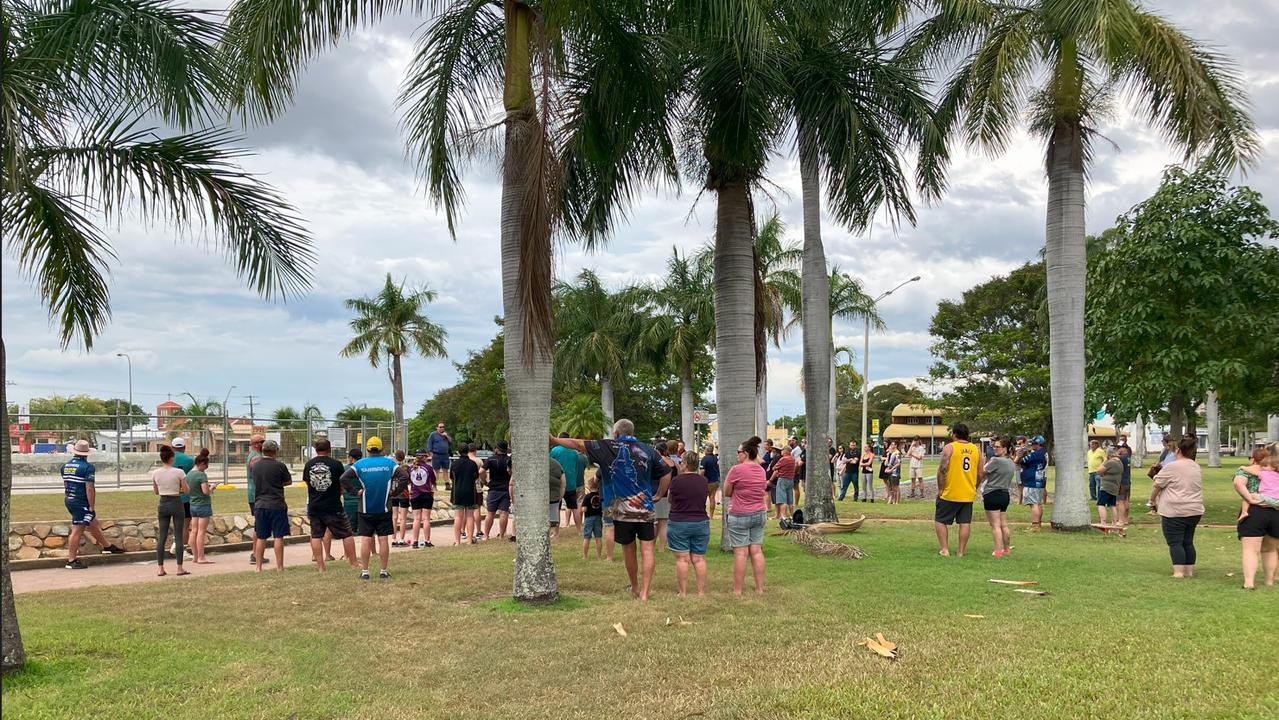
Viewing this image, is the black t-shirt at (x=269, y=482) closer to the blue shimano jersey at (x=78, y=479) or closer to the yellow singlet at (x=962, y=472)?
the blue shimano jersey at (x=78, y=479)

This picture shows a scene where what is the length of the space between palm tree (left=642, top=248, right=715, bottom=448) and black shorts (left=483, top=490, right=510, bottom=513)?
22482 millimetres

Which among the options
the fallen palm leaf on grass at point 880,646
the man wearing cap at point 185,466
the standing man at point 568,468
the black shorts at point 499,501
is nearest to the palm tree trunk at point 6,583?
the fallen palm leaf on grass at point 880,646

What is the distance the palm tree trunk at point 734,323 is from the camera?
12867 mm

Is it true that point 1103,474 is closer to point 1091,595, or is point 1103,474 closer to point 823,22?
point 1091,595

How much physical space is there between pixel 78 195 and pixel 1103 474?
15941 mm

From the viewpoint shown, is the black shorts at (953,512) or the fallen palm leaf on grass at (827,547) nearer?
the black shorts at (953,512)

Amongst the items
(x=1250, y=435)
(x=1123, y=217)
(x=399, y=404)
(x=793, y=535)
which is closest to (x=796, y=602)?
(x=793, y=535)

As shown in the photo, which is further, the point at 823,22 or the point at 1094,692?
the point at 823,22

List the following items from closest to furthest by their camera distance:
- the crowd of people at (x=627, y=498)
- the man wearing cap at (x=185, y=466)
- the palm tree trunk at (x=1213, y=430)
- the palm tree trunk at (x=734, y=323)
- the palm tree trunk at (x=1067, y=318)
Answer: the crowd of people at (x=627, y=498), the palm tree trunk at (x=734, y=323), the man wearing cap at (x=185, y=466), the palm tree trunk at (x=1067, y=318), the palm tree trunk at (x=1213, y=430)

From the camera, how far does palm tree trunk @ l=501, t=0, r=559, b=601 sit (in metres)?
8.63

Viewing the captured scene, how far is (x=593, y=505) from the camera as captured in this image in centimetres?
1234

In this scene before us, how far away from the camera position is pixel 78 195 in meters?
6.59

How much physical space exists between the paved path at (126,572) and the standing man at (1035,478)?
10936 millimetres

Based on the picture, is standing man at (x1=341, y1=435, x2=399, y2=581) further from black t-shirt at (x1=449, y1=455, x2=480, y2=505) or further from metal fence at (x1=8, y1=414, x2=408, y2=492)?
metal fence at (x1=8, y1=414, x2=408, y2=492)
